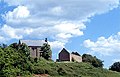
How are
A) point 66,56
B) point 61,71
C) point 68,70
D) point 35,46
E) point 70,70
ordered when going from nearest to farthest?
point 61,71 → point 68,70 → point 70,70 → point 35,46 → point 66,56

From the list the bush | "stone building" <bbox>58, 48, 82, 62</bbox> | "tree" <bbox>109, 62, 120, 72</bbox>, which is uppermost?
"stone building" <bbox>58, 48, 82, 62</bbox>

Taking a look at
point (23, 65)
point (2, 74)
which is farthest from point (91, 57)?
point (2, 74)

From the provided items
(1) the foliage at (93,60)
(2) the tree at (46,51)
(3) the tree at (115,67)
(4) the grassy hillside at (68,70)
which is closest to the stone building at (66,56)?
(1) the foliage at (93,60)

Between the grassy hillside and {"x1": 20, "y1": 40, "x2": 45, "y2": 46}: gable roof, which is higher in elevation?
{"x1": 20, "y1": 40, "x2": 45, "y2": 46}: gable roof

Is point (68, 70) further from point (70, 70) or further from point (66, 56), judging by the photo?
point (66, 56)

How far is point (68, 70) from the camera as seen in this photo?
107750 mm

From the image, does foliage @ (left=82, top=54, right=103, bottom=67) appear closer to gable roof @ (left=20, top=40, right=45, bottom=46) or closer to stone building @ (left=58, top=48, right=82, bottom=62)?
stone building @ (left=58, top=48, right=82, bottom=62)

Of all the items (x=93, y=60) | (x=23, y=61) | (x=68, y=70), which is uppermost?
(x=93, y=60)

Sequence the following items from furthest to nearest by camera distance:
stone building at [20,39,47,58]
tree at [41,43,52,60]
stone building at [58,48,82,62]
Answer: stone building at [58,48,82,62] → stone building at [20,39,47,58] → tree at [41,43,52,60]

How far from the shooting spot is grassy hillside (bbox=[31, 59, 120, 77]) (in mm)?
100637

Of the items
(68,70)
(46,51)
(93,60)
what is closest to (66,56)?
(93,60)

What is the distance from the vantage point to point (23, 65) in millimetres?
68562

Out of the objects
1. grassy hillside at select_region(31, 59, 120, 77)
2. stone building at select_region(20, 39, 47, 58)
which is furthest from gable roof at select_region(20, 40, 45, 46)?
grassy hillside at select_region(31, 59, 120, 77)

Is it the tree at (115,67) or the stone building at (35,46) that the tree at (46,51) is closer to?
the stone building at (35,46)
